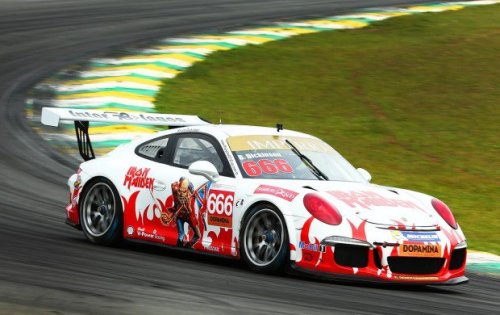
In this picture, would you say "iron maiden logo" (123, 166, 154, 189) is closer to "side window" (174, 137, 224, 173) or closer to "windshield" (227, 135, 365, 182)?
"side window" (174, 137, 224, 173)

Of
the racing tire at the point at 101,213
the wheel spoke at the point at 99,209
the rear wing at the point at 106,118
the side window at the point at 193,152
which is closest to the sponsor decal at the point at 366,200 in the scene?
the side window at the point at 193,152

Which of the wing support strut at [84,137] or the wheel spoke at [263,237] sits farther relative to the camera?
the wing support strut at [84,137]

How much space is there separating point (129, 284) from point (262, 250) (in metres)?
1.49

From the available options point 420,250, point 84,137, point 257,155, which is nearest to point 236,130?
point 257,155

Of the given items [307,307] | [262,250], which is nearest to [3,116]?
[262,250]

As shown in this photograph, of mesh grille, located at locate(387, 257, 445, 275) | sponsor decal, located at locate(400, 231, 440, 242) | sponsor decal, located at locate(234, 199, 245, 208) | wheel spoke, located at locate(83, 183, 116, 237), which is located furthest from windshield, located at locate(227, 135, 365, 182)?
wheel spoke, located at locate(83, 183, 116, 237)

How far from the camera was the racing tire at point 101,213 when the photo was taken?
35.9ft

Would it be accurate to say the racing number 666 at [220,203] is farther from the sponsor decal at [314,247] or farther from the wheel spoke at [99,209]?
the wheel spoke at [99,209]

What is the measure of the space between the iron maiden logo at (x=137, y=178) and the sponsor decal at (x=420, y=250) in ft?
8.41

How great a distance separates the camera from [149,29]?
84.4ft

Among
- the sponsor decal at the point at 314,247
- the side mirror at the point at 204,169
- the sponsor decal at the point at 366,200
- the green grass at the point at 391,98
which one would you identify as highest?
the green grass at the point at 391,98

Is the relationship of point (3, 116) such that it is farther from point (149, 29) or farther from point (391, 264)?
point (391, 264)

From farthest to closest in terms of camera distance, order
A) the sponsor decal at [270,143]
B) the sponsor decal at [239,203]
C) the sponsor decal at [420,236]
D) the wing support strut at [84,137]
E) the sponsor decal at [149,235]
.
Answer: the wing support strut at [84,137] < the sponsor decal at [149,235] < the sponsor decal at [270,143] < the sponsor decal at [239,203] < the sponsor decal at [420,236]

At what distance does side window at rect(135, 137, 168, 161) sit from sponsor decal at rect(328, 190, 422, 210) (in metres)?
1.95
